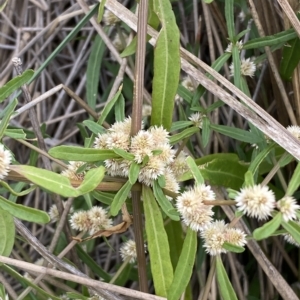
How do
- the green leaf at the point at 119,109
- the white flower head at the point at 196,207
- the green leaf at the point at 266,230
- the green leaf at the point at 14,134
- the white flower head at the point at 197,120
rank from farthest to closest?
the white flower head at the point at 197,120 → the green leaf at the point at 119,109 → the green leaf at the point at 14,134 → the white flower head at the point at 196,207 → the green leaf at the point at 266,230

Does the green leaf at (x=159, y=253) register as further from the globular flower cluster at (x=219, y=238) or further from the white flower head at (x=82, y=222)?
the white flower head at (x=82, y=222)

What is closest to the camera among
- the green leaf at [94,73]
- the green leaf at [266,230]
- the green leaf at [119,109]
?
the green leaf at [266,230]

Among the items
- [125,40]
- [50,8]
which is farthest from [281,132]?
[50,8]

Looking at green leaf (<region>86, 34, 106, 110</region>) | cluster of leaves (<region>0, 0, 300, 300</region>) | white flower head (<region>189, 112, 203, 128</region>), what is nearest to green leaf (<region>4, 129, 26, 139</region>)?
cluster of leaves (<region>0, 0, 300, 300</region>)

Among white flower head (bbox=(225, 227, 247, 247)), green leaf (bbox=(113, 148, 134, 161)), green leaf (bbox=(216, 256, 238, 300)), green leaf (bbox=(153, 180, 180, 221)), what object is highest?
green leaf (bbox=(113, 148, 134, 161))

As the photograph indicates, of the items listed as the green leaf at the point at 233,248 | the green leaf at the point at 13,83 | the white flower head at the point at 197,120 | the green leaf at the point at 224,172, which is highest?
the white flower head at the point at 197,120

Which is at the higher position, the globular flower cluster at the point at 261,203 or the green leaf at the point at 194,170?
the green leaf at the point at 194,170

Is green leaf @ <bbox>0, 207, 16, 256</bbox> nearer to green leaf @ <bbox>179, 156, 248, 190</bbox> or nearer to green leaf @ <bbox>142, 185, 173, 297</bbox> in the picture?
green leaf @ <bbox>142, 185, 173, 297</bbox>

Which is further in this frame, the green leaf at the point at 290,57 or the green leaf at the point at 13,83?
the green leaf at the point at 290,57

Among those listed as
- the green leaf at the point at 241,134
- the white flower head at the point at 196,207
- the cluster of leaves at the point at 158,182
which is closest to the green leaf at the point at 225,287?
the cluster of leaves at the point at 158,182
